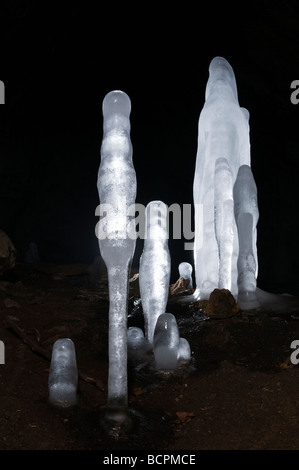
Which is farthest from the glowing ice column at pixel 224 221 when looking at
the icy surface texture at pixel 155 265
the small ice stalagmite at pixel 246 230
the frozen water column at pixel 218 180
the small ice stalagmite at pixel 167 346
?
the small ice stalagmite at pixel 167 346

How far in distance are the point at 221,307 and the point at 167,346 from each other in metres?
2.61

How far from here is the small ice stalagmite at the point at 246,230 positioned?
938 cm

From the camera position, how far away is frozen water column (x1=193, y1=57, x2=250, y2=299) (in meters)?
9.08

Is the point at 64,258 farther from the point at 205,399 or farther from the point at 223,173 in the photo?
the point at 205,399

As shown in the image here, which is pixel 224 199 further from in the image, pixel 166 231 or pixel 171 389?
pixel 171 389

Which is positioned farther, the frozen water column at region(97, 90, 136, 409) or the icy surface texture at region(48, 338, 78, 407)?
the icy surface texture at region(48, 338, 78, 407)

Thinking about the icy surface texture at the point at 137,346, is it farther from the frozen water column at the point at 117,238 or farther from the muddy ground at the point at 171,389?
the frozen water column at the point at 117,238

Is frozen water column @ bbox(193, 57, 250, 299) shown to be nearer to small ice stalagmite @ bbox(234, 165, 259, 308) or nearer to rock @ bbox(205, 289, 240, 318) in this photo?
small ice stalagmite @ bbox(234, 165, 259, 308)

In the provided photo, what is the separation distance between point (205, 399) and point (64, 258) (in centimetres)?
2394

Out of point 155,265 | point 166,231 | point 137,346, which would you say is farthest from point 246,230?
point 137,346

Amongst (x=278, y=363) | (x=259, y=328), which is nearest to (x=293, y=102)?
(x=259, y=328)

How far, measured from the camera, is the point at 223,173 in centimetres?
918

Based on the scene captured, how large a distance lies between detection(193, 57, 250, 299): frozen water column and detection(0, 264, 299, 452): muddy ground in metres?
1.58

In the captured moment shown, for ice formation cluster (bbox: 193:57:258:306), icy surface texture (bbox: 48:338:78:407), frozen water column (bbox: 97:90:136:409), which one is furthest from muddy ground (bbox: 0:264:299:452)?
ice formation cluster (bbox: 193:57:258:306)
